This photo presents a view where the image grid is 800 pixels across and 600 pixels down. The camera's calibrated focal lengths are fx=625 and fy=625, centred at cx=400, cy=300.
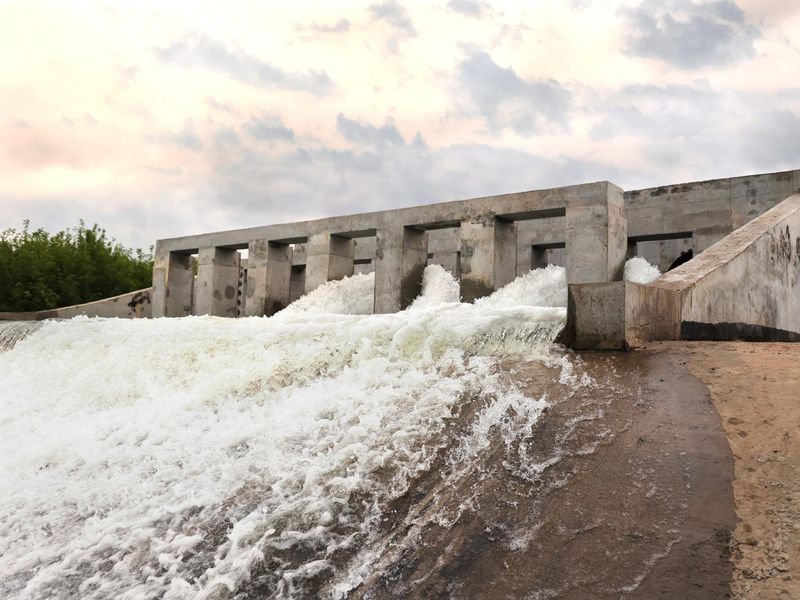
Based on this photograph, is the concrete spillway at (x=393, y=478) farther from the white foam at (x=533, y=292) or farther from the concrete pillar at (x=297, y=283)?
the concrete pillar at (x=297, y=283)

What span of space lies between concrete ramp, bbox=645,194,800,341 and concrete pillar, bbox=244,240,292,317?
1071 centimetres

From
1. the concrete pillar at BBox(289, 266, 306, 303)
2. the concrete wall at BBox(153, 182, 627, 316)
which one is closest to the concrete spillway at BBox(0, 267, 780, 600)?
the concrete wall at BBox(153, 182, 627, 316)

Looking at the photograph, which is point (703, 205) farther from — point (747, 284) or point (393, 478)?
point (393, 478)

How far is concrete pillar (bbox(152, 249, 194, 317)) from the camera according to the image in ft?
57.2

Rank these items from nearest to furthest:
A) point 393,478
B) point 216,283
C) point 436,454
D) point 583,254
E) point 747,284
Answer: point 393,478, point 436,454, point 747,284, point 583,254, point 216,283

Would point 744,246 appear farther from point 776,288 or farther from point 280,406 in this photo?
point 280,406

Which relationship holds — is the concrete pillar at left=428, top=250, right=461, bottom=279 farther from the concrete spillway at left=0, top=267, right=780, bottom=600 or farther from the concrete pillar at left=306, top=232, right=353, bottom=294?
the concrete spillway at left=0, top=267, right=780, bottom=600

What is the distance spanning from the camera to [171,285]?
17500mm

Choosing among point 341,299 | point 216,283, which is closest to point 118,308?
point 216,283

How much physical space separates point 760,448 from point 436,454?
178cm

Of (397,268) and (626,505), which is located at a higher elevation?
(397,268)

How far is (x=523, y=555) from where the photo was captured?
2.82 m

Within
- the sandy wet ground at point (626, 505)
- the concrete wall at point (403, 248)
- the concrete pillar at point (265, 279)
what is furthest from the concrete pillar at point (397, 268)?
the sandy wet ground at point (626, 505)

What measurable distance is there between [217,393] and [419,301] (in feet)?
24.2
